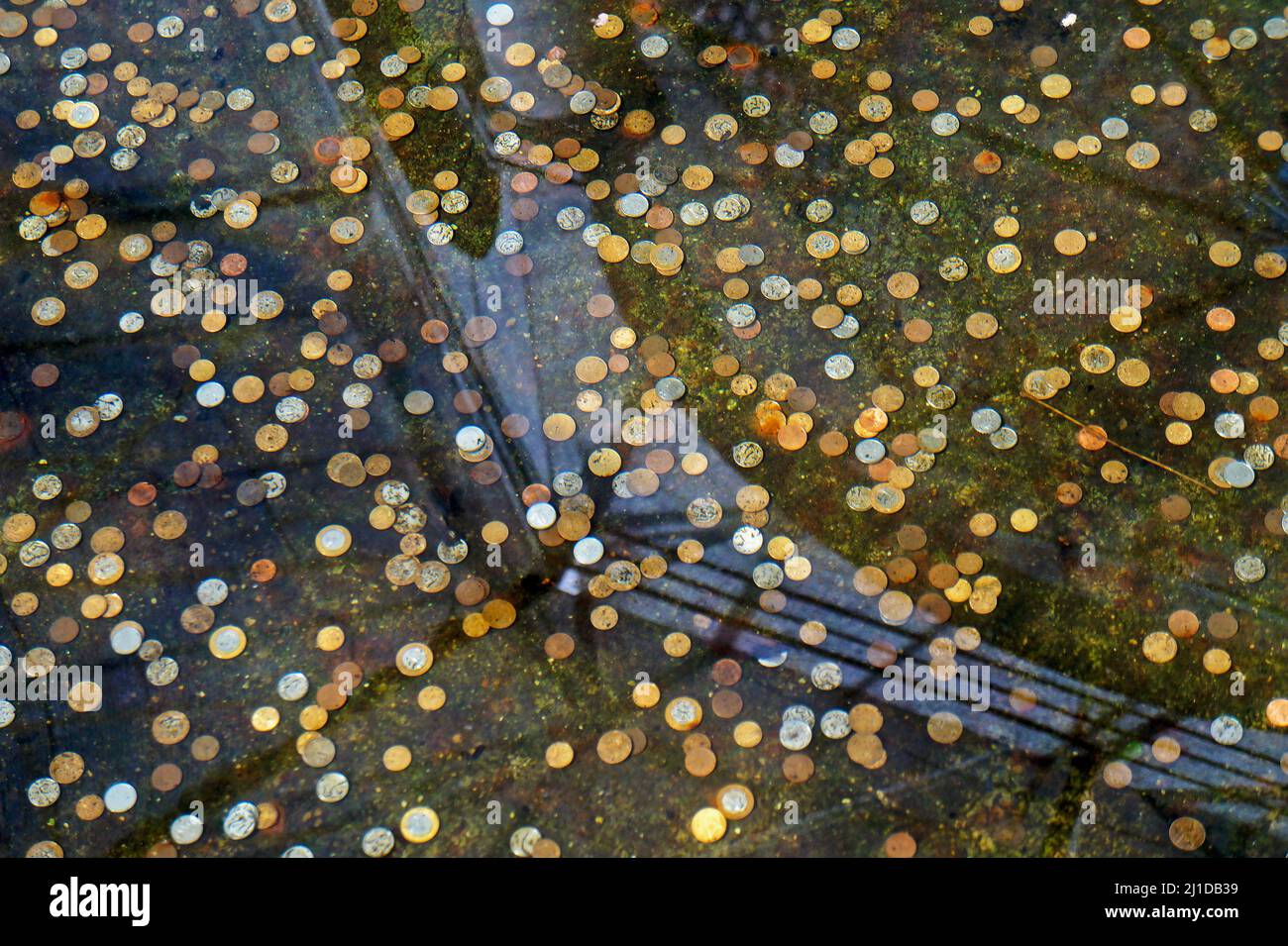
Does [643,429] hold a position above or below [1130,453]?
below

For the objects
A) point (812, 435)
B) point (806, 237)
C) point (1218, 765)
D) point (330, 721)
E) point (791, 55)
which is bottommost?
point (330, 721)

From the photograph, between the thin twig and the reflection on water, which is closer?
the reflection on water

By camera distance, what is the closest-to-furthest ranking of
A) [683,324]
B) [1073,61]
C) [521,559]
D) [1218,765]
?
[1218,765] → [521,559] → [683,324] → [1073,61]

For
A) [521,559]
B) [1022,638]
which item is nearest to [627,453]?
[521,559]

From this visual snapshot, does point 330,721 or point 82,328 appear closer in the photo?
point 330,721

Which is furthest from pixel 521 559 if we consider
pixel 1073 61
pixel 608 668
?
pixel 1073 61

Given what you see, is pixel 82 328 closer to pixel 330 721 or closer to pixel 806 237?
pixel 330 721

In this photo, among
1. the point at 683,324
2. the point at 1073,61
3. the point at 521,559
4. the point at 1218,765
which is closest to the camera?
the point at 1218,765

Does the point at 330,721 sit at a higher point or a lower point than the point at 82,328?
lower
